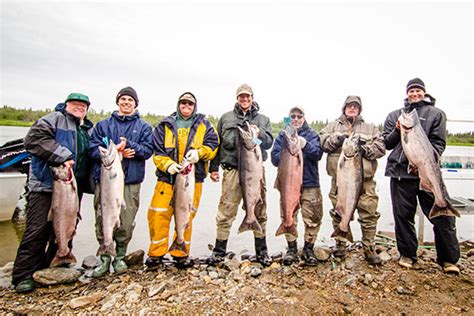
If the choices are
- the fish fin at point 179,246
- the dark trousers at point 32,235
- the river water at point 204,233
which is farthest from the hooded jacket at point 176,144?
the river water at point 204,233

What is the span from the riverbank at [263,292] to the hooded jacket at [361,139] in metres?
1.69

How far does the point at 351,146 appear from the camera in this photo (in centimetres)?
450

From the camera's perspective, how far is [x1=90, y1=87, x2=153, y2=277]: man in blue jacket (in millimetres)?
4457

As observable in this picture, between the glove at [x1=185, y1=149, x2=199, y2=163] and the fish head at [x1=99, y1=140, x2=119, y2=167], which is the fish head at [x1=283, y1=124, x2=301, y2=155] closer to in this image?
the glove at [x1=185, y1=149, x2=199, y2=163]

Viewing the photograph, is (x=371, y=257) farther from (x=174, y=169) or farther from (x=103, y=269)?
(x=103, y=269)

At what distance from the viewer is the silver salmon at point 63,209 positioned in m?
3.99

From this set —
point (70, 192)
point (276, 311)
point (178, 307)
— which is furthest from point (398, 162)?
point (70, 192)

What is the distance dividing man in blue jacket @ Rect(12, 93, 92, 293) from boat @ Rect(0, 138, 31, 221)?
3.83 m

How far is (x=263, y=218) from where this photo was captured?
16.2 ft

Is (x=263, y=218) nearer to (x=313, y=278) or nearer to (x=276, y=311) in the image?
(x=313, y=278)

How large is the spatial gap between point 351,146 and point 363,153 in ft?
1.38

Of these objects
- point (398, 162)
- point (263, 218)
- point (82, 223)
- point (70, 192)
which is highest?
point (398, 162)

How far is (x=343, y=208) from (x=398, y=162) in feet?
3.96

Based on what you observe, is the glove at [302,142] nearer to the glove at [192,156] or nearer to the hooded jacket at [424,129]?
the hooded jacket at [424,129]
